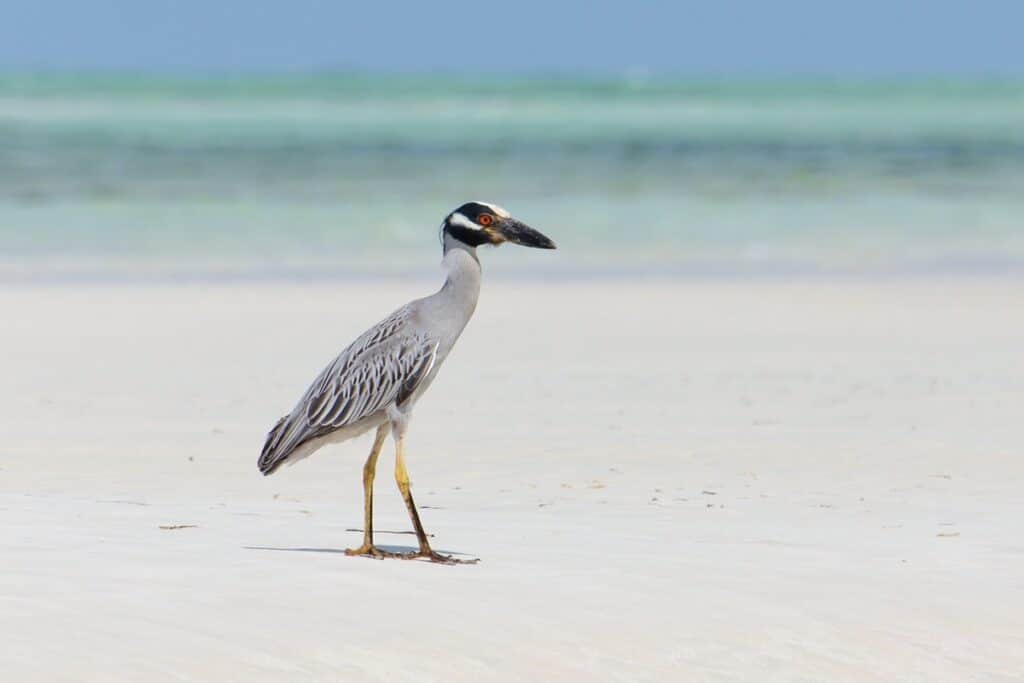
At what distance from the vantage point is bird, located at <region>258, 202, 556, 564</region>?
668cm

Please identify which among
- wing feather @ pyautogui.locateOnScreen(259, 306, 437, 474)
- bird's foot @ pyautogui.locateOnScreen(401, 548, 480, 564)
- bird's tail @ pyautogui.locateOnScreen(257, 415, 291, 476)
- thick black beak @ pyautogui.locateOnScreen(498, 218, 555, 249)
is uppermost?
thick black beak @ pyautogui.locateOnScreen(498, 218, 555, 249)

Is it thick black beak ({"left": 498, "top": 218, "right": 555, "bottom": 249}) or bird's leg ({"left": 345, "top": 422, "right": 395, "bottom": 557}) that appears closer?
bird's leg ({"left": 345, "top": 422, "right": 395, "bottom": 557})

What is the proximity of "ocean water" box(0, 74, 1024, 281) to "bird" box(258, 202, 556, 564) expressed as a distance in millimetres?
12811

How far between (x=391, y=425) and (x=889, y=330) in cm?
877

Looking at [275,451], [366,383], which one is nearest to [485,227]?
[366,383]

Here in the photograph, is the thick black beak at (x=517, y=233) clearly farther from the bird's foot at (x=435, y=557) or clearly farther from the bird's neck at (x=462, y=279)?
the bird's foot at (x=435, y=557)

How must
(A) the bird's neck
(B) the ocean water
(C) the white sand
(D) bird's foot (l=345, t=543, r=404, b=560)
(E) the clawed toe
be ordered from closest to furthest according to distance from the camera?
1. (C) the white sand
2. (E) the clawed toe
3. (D) bird's foot (l=345, t=543, r=404, b=560)
4. (A) the bird's neck
5. (B) the ocean water

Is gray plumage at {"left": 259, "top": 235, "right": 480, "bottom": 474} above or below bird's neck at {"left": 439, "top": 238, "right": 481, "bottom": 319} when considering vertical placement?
below

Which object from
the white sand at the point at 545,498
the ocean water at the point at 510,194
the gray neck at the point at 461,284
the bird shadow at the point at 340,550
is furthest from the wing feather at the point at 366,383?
the ocean water at the point at 510,194

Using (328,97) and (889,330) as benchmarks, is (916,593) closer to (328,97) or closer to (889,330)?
(889,330)

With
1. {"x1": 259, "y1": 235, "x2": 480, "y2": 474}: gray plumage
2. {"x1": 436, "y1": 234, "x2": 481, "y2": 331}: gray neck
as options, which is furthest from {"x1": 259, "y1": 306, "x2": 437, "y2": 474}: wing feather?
{"x1": 436, "y1": 234, "x2": 481, "y2": 331}: gray neck

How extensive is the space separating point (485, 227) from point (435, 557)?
1131 mm

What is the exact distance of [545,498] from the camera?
849 centimetres

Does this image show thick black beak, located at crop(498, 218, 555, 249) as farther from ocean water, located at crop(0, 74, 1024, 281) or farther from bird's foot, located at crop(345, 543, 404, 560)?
ocean water, located at crop(0, 74, 1024, 281)
